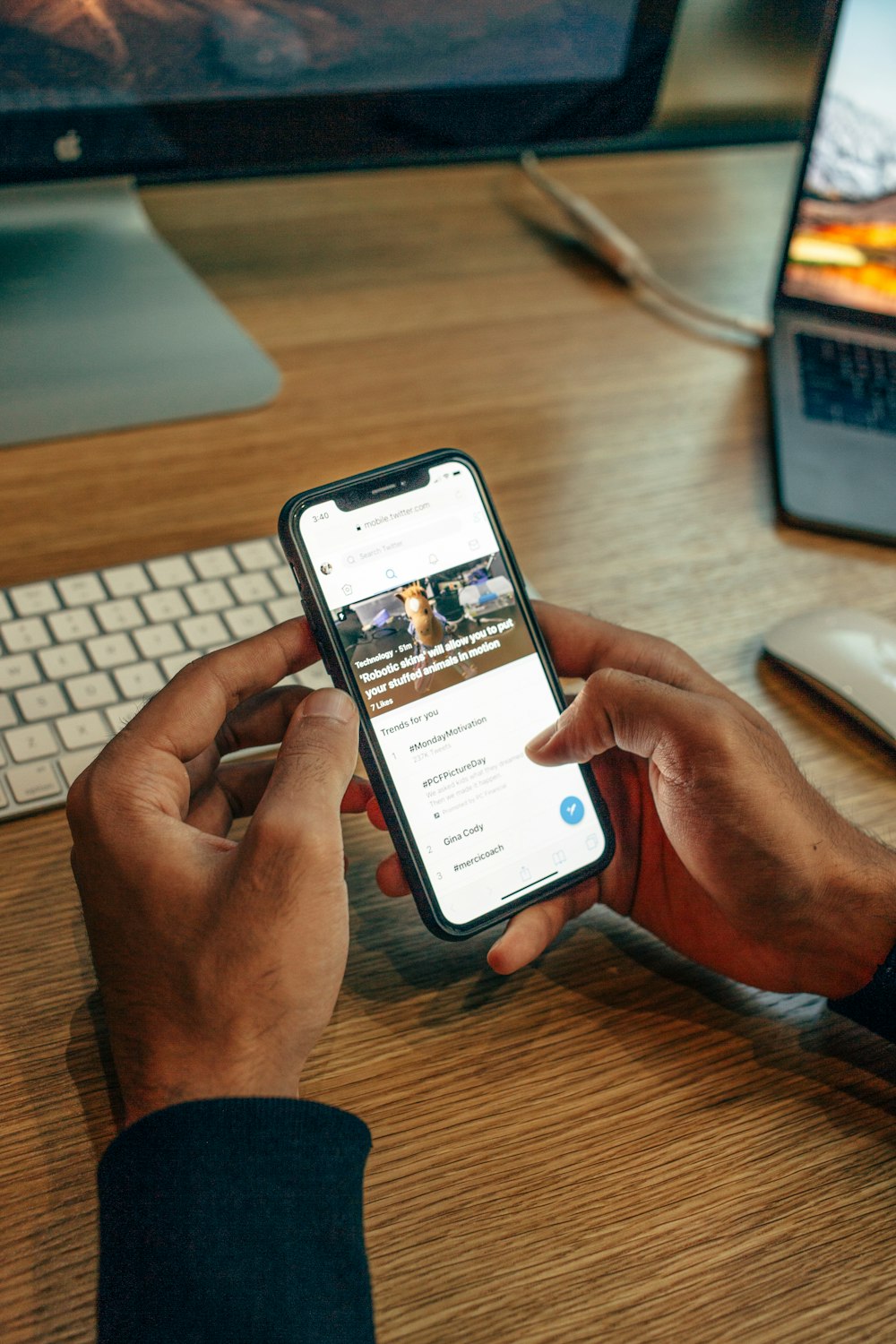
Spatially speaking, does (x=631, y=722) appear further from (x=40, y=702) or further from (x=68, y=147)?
(x=68, y=147)

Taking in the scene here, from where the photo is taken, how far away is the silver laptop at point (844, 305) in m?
Result: 0.72

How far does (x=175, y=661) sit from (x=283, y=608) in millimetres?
71

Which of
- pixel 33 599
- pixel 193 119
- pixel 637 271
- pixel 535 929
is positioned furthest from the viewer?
pixel 637 271

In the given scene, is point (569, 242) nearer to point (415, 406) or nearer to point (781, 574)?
point (415, 406)

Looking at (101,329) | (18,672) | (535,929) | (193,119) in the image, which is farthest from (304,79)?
(535,929)

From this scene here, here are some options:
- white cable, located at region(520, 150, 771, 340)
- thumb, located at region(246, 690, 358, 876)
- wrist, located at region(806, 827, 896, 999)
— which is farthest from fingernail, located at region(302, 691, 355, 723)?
white cable, located at region(520, 150, 771, 340)

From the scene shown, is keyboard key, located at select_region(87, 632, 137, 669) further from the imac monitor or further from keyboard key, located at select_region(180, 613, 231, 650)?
the imac monitor

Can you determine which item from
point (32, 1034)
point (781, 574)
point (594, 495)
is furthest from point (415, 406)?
point (32, 1034)

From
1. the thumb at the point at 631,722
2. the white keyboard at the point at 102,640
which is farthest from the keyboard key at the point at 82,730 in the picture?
the thumb at the point at 631,722

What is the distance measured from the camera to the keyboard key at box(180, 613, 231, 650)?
1.74 feet

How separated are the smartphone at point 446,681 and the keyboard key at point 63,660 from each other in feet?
0.46

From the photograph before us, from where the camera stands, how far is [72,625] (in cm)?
53

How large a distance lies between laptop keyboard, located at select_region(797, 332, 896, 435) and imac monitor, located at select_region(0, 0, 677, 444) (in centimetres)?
23

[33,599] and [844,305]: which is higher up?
[844,305]
